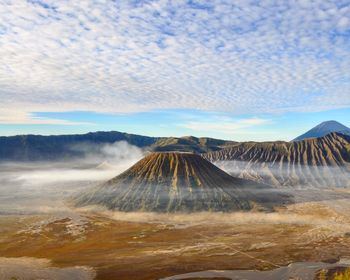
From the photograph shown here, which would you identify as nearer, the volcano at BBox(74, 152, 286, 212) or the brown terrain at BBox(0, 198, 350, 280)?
the brown terrain at BBox(0, 198, 350, 280)

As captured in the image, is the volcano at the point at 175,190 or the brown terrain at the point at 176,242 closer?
the brown terrain at the point at 176,242

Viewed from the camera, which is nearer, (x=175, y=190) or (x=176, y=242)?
(x=176, y=242)

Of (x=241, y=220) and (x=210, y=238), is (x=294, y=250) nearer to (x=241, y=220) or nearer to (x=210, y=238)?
(x=210, y=238)

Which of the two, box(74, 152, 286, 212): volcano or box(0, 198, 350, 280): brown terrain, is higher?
box(74, 152, 286, 212): volcano

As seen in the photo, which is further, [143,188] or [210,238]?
[143,188]

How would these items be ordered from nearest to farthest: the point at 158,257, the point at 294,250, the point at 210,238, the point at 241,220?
the point at 158,257 → the point at 294,250 → the point at 210,238 → the point at 241,220

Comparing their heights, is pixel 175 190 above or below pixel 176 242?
above

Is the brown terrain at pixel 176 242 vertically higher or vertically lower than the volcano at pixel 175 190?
lower

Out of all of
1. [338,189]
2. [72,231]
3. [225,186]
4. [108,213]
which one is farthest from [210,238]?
[338,189]
